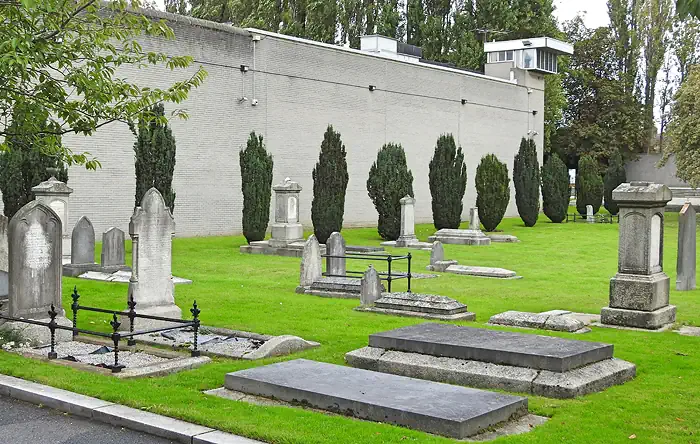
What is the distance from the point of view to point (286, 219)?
83.1 feet

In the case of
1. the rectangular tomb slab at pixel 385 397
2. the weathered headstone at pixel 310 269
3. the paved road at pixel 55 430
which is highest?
the weathered headstone at pixel 310 269

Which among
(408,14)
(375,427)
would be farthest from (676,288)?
(408,14)

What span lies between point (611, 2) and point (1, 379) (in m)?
58.9

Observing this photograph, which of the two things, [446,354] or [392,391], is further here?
[446,354]

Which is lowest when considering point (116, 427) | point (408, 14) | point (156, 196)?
point (116, 427)

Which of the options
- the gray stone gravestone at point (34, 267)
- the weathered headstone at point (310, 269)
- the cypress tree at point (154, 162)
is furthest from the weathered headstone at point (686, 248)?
the cypress tree at point (154, 162)

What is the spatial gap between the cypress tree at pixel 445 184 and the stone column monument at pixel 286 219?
984cm

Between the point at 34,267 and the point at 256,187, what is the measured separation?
17.5 metres

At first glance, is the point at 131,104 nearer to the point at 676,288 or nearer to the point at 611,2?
the point at 676,288

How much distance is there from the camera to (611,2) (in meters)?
59.9

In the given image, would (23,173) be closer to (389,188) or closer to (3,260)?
(3,260)

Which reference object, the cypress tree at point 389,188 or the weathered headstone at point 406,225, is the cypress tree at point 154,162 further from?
the cypress tree at point 389,188

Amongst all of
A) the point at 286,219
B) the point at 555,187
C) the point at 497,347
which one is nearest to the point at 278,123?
the point at 286,219

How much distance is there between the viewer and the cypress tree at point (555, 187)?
4366 cm
